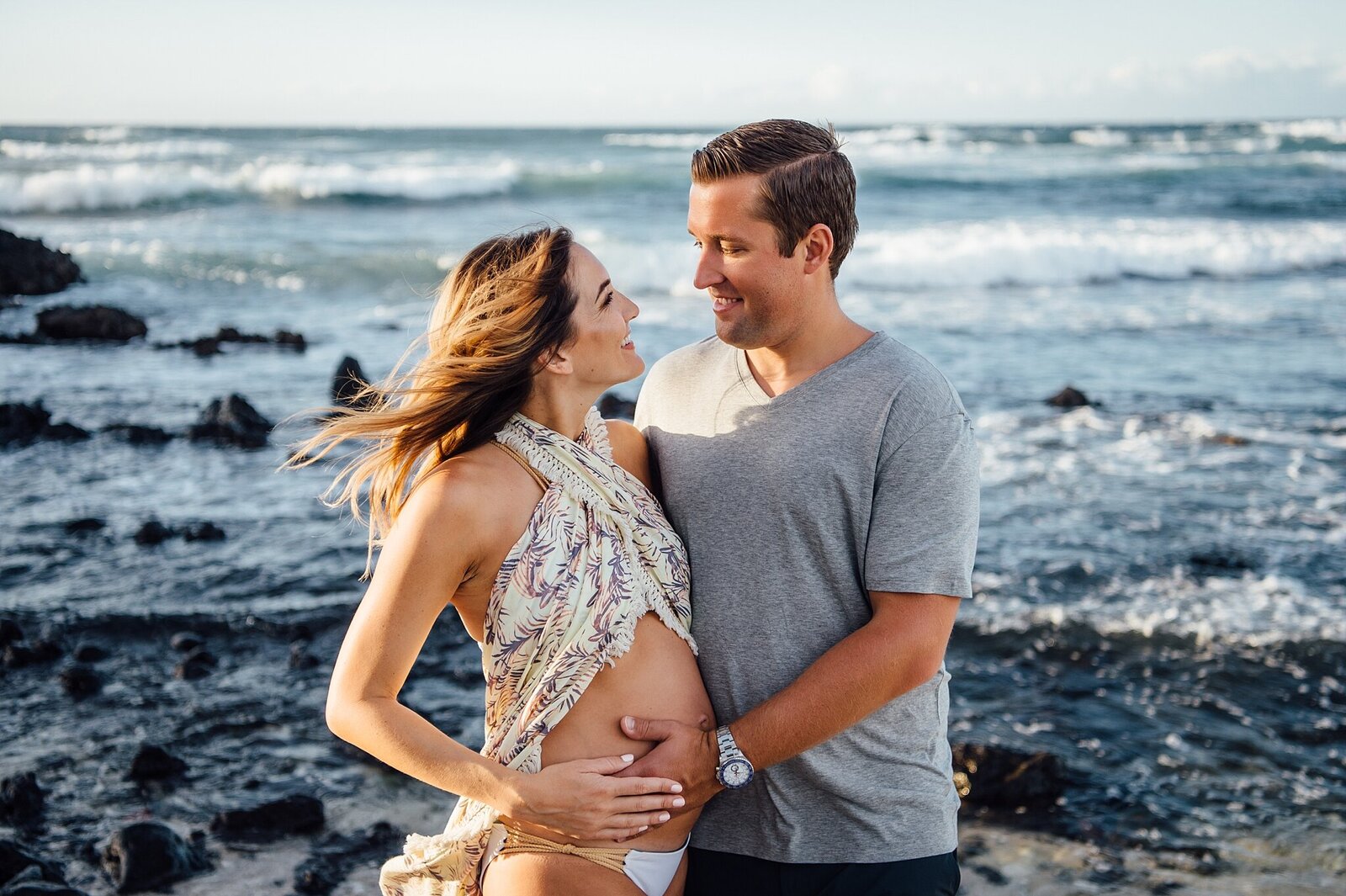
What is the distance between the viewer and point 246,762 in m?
5.54

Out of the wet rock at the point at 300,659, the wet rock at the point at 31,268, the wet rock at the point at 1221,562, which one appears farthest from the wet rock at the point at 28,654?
the wet rock at the point at 31,268

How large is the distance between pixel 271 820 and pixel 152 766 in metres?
0.79

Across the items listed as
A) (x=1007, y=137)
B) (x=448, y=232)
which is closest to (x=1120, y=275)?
(x=448, y=232)

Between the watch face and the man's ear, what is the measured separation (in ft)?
3.72

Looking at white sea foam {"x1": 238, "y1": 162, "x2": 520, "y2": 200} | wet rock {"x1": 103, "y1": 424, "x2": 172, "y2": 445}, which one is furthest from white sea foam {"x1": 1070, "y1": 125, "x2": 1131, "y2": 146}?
wet rock {"x1": 103, "y1": 424, "x2": 172, "y2": 445}

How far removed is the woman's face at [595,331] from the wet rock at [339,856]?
2742 mm

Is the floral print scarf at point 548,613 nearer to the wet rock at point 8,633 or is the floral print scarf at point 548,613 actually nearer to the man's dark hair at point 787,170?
the man's dark hair at point 787,170

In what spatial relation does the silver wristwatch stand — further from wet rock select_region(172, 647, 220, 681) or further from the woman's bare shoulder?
wet rock select_region(172, 647, 220, 681)

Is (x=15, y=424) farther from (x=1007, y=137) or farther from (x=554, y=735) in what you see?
(x=1007, y=137)

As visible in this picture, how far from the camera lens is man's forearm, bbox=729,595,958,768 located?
102 inches

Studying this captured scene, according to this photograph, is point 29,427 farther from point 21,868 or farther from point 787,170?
point 787,170

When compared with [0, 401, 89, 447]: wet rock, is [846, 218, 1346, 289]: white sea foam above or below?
above

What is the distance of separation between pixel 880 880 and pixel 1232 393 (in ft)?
36.7

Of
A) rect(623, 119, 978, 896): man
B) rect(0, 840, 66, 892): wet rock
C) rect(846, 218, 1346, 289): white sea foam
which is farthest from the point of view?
rect(846, 218, 1346, 289): white sea foam
